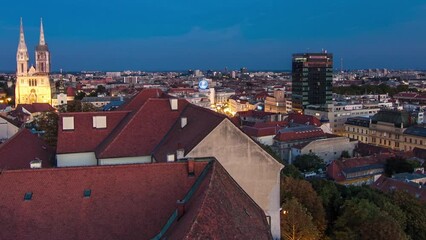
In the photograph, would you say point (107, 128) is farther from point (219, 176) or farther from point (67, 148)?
point (219, 176)

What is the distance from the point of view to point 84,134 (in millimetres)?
37750

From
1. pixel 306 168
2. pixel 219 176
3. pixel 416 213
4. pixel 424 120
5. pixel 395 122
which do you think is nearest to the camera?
pixel 219 176

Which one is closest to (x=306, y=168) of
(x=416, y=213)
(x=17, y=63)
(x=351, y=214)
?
(x=416, y=213)

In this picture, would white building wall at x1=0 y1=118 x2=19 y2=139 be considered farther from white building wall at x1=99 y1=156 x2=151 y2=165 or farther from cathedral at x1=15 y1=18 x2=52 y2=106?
cathedral at x1=15 y1=18 x2=52 y2=106

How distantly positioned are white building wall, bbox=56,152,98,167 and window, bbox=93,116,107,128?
283cm

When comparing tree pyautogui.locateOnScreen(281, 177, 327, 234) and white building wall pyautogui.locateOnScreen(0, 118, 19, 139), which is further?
white building wall pyautogui.locateOnScreen(0, 118, 19, 139)

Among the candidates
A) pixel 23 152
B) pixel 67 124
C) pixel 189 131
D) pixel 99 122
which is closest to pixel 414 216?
pixel 189 131

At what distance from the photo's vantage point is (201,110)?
34.2 metres

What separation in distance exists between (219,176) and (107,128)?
19309 millimetres

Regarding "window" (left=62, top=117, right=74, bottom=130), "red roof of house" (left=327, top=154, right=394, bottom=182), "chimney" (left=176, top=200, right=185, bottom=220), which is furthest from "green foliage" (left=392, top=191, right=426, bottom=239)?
"window" (left=62, top=117, right=74, bottom=130)

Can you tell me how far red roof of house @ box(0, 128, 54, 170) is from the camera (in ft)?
119

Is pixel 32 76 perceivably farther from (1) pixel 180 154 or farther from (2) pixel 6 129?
(1) pixel 180 154

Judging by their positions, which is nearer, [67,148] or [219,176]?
[219,176]

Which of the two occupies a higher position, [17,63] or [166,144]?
[17,63]
